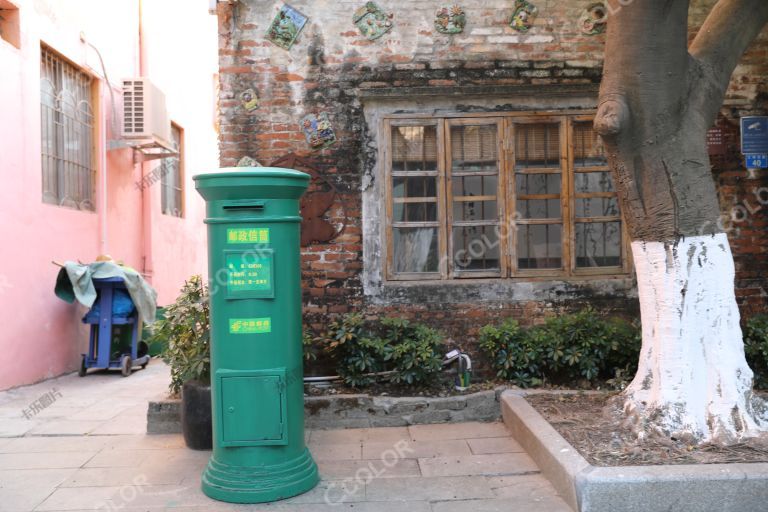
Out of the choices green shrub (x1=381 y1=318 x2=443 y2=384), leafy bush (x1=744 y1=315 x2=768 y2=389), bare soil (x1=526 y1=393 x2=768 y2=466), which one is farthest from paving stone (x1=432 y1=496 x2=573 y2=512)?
leafy bush (x1=744 y1=315 x2=768 y2=389)

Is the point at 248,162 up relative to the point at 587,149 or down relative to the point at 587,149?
down

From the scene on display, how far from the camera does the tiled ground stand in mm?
4086

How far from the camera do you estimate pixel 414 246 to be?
652 cm

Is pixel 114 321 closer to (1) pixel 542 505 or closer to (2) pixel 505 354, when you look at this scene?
(2) pixel 505 354

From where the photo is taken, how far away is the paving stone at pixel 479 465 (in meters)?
4.57

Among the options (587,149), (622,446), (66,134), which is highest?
(66,134)

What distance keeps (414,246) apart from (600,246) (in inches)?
75.7

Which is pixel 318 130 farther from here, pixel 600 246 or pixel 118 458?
pixel 118 458

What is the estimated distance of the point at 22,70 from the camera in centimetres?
757

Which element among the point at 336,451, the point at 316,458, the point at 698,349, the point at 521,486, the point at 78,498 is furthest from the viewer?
the point at 336,451

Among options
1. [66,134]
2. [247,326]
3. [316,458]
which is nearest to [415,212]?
[316,458]

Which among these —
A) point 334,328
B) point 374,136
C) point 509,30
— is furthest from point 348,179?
point 509,30

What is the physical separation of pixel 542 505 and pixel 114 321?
6259mm

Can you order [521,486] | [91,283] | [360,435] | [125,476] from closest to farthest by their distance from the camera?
[521,486] < [125,476] < [360,435] < [91,283]
